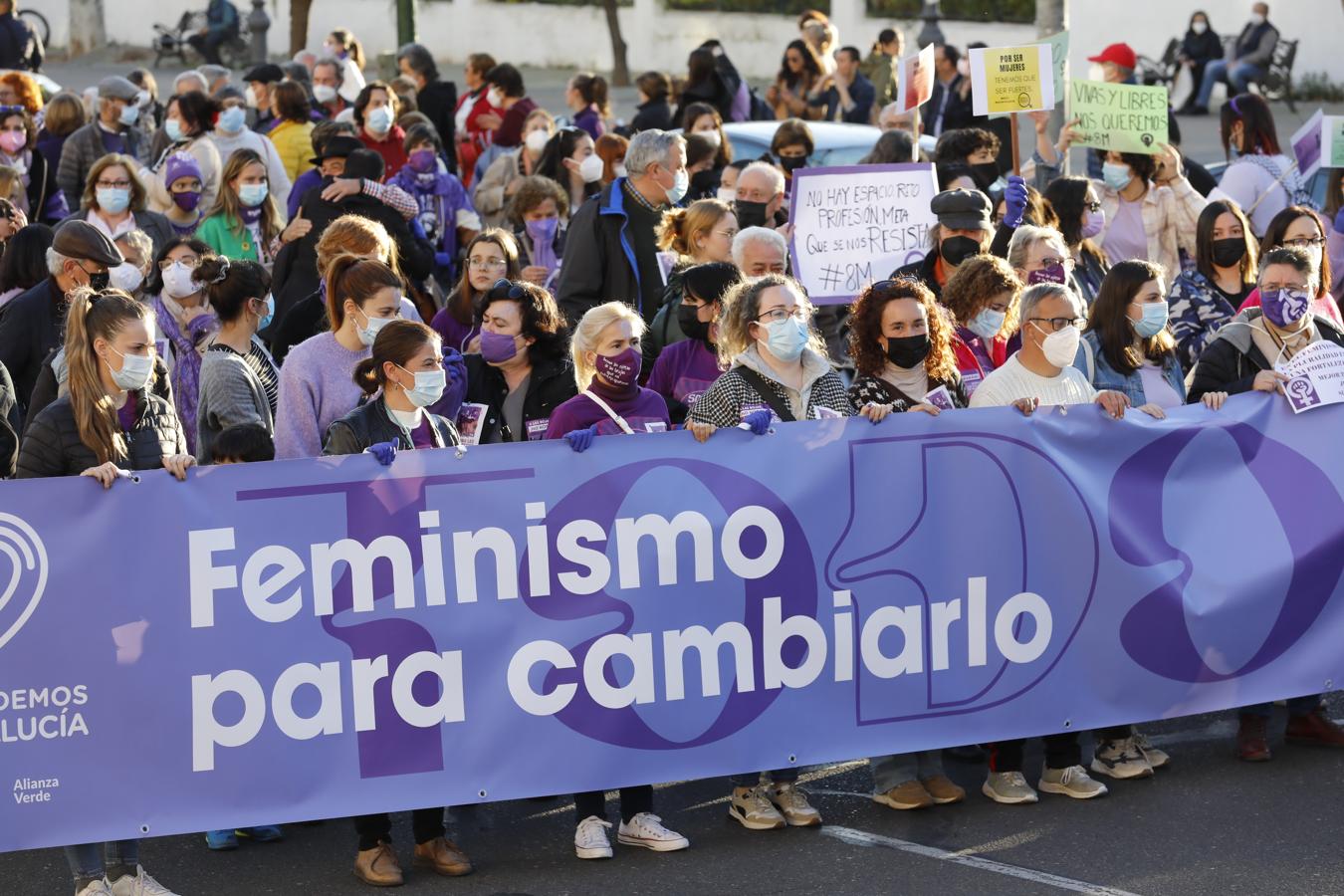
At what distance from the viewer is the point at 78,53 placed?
37750 mm

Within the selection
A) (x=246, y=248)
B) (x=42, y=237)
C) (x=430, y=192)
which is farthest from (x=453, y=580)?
(x=430, y=192)

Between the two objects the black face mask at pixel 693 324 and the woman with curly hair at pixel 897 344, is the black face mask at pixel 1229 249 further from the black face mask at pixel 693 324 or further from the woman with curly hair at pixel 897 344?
the black face mask at pixel 693 324

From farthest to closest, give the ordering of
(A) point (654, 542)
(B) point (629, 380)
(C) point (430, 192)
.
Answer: (C) point (430, 192), (B) point (629, 380), (A) point (654, 542)

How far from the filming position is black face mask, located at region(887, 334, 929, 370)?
7.30m

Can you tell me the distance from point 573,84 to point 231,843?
9.75m

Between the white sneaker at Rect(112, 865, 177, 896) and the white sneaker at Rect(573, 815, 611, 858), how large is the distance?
1.26 metres

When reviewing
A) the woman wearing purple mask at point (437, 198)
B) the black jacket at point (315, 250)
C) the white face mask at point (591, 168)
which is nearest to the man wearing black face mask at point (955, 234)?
the black jacket at point (315, 250)

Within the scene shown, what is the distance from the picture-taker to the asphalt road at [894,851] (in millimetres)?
6461

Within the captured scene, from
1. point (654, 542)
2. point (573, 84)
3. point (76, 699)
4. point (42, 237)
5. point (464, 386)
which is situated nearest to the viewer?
point (76, 699)

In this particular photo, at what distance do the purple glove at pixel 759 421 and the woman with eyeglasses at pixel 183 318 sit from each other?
2.68 m

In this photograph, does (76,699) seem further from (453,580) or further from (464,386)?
(464,386)

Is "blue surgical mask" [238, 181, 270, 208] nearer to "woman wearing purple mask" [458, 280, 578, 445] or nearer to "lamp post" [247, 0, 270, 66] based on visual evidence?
"woman wearing purple mask" [458, 280, 578, 445]

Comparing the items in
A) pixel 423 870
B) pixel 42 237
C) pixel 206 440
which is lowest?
pixel 423 870

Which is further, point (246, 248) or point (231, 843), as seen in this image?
point (246, 248)
